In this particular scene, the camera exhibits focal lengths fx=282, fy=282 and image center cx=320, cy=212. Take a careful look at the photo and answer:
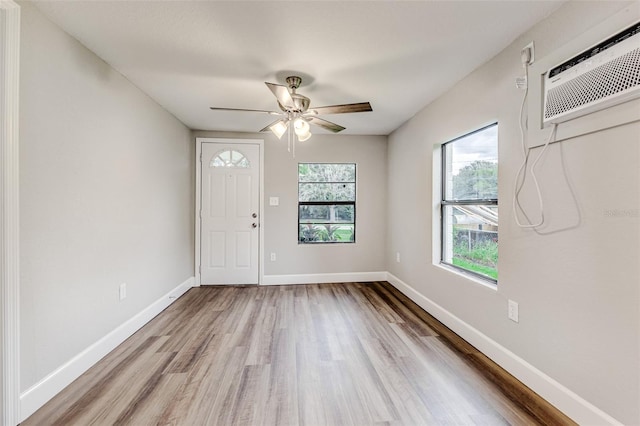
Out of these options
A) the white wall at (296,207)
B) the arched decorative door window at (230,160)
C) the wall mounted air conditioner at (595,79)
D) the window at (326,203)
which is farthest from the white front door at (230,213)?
the wall mounted air conditioner at (595,79)

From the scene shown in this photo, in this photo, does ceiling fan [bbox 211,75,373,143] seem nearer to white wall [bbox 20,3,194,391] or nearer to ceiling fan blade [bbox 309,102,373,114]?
ceiling fan blade [bbox 309,102,373,114]

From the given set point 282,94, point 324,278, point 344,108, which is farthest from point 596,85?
point 324,278

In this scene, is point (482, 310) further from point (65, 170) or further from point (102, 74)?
point (102, 74)

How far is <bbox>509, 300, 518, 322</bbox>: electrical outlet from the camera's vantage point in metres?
1.86

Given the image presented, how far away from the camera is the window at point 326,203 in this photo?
4238 mm

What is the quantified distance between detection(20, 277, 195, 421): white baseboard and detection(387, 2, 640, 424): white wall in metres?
2.87

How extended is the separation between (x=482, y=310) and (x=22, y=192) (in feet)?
9.95

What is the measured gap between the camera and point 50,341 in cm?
166

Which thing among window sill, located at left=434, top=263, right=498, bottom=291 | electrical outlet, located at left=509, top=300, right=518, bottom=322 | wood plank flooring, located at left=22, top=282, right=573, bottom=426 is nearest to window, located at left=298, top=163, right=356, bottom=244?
wood plank flooring, located at left=22, top=282, right=573, bottom=426

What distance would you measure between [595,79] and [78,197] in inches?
119

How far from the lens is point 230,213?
13.4ft

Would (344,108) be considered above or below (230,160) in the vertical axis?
above

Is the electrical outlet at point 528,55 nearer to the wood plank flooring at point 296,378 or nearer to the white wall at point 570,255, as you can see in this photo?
the white wall at point 570,255

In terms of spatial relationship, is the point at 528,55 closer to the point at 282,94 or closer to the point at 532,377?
the point at 282,94
